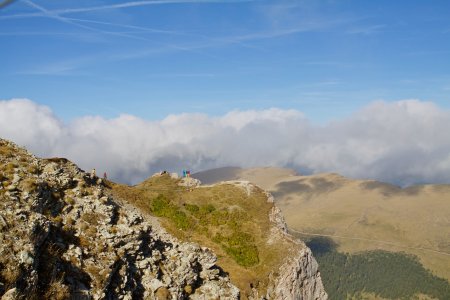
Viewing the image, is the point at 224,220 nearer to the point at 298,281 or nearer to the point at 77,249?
the point at 298,281

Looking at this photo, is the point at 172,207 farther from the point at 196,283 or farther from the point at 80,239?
the point at 80,239

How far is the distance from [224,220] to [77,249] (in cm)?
7287

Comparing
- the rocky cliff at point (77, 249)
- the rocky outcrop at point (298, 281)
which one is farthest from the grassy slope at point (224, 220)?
the rocky cliff at point (77, 249)

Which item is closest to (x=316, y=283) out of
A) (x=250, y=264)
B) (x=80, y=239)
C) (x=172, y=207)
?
(x=250, y=264)

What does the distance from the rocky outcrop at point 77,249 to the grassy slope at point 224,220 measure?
32.6 m

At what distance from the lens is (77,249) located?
3697cm

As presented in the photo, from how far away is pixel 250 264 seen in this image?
3610 inches

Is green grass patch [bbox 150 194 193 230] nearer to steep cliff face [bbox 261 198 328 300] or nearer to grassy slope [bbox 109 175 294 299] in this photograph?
grassy slope [bbox 109 175 294 299]

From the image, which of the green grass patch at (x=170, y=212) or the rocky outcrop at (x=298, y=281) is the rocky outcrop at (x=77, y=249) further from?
the green grass patch at (x=170, y=212)

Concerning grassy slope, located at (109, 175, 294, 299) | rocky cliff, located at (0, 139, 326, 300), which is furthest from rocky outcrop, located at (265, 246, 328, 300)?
rocky cliff, located at (0, 139, 326, 300)

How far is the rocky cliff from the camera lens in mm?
29688

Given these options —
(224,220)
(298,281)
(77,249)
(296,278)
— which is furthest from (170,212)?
(77,249)

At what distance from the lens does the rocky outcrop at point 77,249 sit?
97.4 ft

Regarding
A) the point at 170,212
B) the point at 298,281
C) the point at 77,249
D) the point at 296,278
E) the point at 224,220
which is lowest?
the point at 298,281
